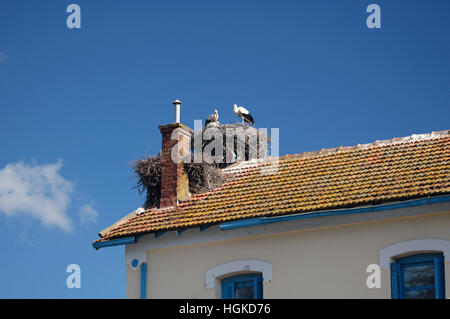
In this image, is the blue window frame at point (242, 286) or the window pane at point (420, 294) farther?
the blue window frame at point (242, 286)

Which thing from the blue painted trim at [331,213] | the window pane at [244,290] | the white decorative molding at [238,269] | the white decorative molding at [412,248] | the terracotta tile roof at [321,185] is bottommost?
the window pane at [244,290]

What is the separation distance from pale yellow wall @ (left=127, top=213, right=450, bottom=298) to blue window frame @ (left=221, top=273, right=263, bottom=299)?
21 centimetres

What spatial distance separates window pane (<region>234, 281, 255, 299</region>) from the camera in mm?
17703

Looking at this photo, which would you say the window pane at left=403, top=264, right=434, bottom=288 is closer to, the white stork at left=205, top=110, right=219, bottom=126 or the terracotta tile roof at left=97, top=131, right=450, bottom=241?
the terracotta tile roof at left=97, top=131, right=450, bottom=241

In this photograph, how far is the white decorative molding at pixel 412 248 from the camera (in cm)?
1602

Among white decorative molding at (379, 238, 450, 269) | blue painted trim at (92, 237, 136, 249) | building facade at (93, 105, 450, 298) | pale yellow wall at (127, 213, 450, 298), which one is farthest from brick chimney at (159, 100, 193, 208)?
white decorative molding at (379, 238, 450, 269)

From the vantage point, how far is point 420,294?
16.2 metres

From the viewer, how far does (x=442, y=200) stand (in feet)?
52.6

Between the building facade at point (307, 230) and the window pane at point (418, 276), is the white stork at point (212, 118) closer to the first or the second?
the building facade at point (307, 230)

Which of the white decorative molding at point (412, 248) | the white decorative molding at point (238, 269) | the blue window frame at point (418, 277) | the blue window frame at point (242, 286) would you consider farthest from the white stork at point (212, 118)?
the blue window frame at point (418, 277)

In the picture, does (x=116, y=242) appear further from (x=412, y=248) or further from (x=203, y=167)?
(x=412, y=248)

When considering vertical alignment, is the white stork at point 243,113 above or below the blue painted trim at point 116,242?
above

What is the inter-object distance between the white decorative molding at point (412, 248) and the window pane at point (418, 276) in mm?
295
